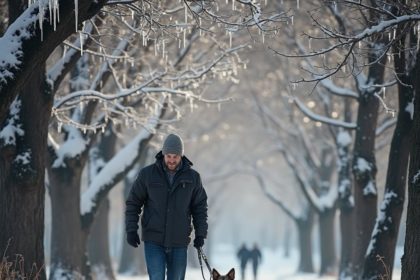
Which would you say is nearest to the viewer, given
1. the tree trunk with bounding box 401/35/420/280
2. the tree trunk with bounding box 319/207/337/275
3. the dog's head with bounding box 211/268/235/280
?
the dog's head with bounding box 211/268/235/280

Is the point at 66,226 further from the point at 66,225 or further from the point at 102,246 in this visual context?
the point at 102,246

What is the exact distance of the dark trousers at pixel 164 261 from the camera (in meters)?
8.61

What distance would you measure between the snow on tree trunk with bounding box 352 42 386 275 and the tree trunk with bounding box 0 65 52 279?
7200 millimetres

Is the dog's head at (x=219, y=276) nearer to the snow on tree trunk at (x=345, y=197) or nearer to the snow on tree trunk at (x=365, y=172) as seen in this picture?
the snow on tree trunk at (x=365, y=172)

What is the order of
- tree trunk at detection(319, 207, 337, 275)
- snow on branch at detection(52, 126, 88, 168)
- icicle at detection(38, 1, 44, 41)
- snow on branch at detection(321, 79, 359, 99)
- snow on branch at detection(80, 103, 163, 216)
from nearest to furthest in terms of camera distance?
icicle at detection(38, 1, 44, 41) < snow on branch at detection(52, 126, 88, 168) < snow on branch at detection(80, 103, 163, 216) < snow on branch at detection(321, 79, 359, 99) < tree trunk at detection(319, 207, 337, 275)

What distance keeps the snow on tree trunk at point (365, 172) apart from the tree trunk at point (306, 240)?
18.7 metres

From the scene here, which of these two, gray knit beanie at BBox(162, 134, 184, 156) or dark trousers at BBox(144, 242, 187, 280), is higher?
gray knit beanie at BBox(162, 134, 184, 156)

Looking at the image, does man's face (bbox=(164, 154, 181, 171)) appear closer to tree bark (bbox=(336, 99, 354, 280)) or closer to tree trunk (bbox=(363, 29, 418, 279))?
tree trunk (bbox=(363, 29, 418, 279))

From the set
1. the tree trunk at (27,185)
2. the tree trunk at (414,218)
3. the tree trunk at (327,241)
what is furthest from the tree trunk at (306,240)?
the tree trunk at (414,218)

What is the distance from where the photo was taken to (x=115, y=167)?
18406 millimetres

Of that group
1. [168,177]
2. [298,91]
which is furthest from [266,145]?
[168,177]

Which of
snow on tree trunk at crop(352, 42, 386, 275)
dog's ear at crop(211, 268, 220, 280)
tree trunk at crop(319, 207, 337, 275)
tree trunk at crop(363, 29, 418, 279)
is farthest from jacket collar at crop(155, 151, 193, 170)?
tree trunk at crop(319, 207, 337, 275)

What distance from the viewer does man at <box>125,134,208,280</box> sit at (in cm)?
861

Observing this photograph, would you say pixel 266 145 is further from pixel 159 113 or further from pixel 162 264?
pixel 162 264
